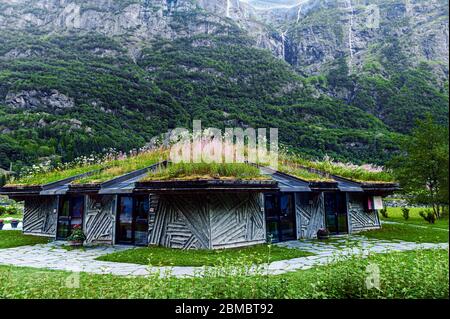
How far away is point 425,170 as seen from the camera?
17.3 m

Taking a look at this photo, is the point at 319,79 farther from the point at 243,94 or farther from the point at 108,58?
the point at 108,58

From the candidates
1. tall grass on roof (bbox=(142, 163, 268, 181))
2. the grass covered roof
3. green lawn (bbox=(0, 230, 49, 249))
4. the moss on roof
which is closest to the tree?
the grass covered roof

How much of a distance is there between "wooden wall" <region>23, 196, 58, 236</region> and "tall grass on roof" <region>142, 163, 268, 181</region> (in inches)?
214

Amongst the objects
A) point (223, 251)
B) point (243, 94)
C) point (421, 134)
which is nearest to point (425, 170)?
point (421, 134)

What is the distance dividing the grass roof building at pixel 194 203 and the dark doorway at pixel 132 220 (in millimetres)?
30

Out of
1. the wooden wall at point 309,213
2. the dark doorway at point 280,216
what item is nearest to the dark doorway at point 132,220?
the dark doorway at point 280,216

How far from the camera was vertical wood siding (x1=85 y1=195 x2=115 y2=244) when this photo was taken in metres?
10.4

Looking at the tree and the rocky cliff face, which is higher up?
the rocky cliff face

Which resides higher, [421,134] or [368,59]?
[368,59]

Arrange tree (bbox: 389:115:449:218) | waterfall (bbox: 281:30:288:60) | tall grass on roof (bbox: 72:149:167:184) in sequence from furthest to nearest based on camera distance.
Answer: waterfall (bbox: 281:30:288:60), tree (bbox: 389:115:449:218), tall grass on roof (bbox: 72:149:167:184)

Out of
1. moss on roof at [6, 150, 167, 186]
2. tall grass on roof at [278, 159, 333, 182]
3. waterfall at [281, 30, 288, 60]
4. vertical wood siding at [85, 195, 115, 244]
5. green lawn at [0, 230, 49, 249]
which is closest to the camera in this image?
vertical wood siding at [85, 195, 115, 244]

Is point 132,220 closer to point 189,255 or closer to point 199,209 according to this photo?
point 199,209

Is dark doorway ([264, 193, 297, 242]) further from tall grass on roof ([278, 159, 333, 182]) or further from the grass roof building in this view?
tall grass on roof ([278, 159, 333, 182])
